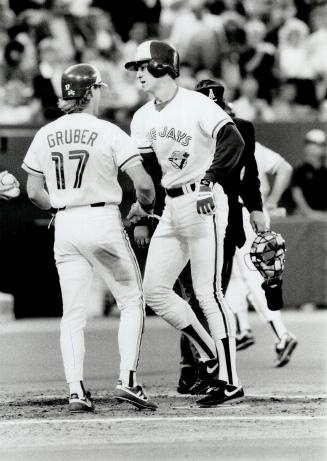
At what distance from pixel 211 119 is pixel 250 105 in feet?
25.5

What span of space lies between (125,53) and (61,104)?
28.5ft

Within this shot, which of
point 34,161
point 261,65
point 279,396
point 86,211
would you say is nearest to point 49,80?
point 261,65

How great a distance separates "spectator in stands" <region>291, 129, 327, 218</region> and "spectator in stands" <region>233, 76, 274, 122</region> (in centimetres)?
77

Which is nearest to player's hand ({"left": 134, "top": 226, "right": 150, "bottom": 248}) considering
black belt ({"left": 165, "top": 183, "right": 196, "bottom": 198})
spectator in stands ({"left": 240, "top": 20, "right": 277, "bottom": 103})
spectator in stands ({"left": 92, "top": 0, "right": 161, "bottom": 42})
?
black belt ({"left": 165, "top": 183, "right": 196, "bottom": 198})

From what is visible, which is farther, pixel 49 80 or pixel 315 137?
pixel 315 137

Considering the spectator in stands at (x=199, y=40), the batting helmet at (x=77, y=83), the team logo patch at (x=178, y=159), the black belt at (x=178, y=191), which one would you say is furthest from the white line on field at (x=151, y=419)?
the spectator in stands at (x=199, y=40)

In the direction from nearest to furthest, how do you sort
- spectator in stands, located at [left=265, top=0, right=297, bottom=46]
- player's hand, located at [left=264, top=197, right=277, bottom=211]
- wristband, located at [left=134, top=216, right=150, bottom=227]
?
wristband, located at [left=134, top=216, right=150, bottom=227] < player's hand, located at [left=264, top=197, right=277, bottom=211] < spectator in stands, located at [left=265, top=0, right=297, bottom=46]

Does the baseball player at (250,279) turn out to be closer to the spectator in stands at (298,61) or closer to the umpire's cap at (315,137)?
the umpire's cap at (315,137)

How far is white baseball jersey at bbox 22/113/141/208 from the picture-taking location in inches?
270

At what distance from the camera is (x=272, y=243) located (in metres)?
7.69

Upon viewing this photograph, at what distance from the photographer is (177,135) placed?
721 cm

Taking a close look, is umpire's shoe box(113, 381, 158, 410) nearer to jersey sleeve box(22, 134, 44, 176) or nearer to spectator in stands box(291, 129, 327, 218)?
jersey sleeve box(22, 134, 44, 176)

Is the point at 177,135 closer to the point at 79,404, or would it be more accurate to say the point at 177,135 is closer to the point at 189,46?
the point at 79,404

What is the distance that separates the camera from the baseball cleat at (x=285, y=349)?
946 cm
